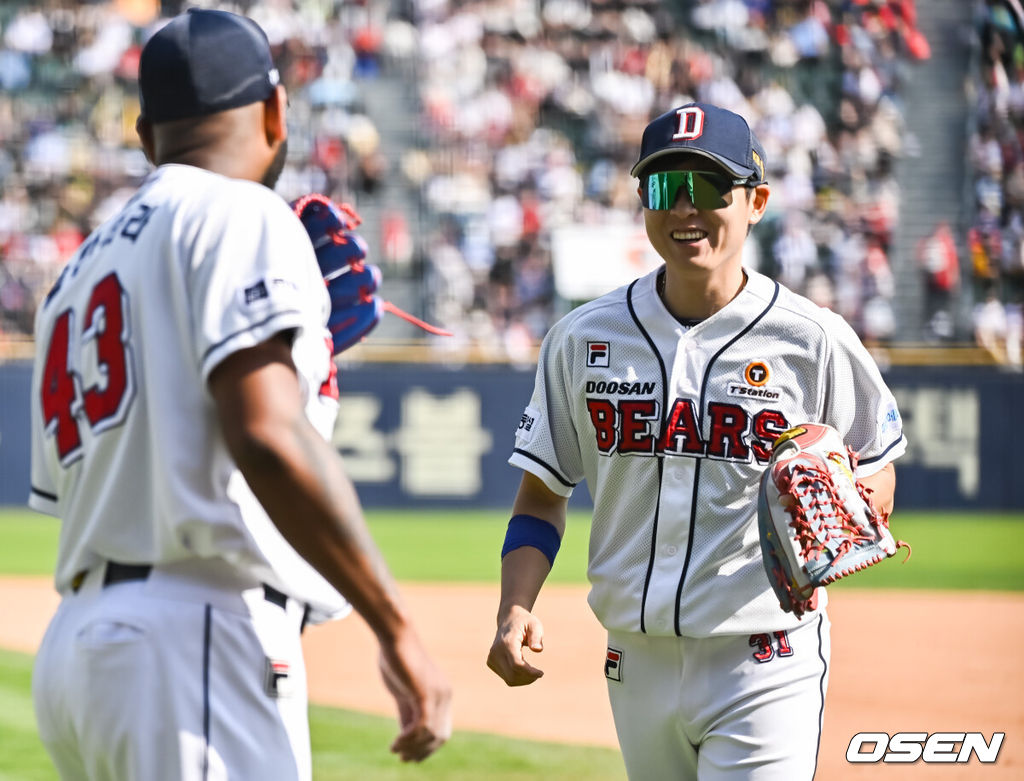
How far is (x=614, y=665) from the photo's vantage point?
9.63 feet

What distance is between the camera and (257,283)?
1.92 meters

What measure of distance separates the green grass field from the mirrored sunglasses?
10.9 ft

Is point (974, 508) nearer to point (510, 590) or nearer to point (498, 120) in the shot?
point (498, 120)

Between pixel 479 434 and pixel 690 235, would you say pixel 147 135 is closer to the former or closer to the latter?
pixel 690 235

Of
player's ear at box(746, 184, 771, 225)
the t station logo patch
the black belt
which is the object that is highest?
player's ear at box(746, 184, 771, 225)

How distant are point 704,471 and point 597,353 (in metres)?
0.37

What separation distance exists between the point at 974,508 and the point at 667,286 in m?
12.1

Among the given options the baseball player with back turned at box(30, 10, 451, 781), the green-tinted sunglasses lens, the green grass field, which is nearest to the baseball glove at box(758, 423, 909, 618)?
the green-tinted sunglasses lens

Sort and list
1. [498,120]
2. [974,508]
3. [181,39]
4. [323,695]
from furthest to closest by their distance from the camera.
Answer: [498,120]
[974,508]
[323,695]
[181,39]

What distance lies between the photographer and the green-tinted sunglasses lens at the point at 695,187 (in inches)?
113

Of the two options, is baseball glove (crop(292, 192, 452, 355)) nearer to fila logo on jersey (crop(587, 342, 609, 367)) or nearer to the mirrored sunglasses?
fila logo on jersey (crop(587, 342, 609, 367))

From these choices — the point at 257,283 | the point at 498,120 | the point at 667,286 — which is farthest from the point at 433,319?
the point at 257,283

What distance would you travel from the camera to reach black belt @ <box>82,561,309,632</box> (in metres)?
2.00

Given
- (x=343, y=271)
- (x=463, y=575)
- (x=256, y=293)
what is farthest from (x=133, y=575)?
(x=463, y=575)
